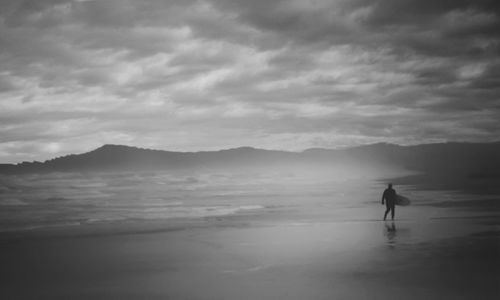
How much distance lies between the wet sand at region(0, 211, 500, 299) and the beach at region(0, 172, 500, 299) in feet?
0.10

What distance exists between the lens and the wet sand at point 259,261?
10.8 m

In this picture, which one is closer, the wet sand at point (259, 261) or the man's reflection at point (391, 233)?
the wet sand at point (259, 261)

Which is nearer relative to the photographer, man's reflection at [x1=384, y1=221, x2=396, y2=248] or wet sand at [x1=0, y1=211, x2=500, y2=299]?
wet sand at [x1=0, y1=211, x2=500, y2=299]

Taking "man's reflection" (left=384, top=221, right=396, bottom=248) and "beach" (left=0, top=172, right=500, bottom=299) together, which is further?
"man's reflection" (left=384, top=221, right=396, bottom=248)

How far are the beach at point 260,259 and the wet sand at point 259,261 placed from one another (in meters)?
0.03

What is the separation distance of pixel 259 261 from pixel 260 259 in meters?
0.29

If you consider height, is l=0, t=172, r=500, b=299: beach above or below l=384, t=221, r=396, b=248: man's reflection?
below

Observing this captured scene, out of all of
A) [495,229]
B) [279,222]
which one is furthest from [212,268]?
[495,229]

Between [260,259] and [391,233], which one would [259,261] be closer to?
[260,259]

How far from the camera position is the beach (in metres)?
10.8

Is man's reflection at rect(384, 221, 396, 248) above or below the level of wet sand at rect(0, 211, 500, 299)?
above

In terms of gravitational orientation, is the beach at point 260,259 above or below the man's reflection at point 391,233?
below

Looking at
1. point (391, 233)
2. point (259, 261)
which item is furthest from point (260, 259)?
point (391, 233)

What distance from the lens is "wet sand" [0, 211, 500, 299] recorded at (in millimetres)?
10766
